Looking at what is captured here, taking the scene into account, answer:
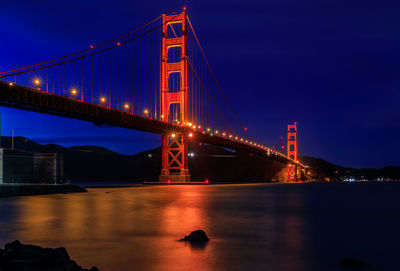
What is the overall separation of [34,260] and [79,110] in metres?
37.1

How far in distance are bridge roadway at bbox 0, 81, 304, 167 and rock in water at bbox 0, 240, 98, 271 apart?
30632mm

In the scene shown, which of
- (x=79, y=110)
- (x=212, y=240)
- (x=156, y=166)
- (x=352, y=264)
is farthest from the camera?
(x=156, y=166)

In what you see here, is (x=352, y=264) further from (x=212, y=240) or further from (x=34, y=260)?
(x=34, y=260)

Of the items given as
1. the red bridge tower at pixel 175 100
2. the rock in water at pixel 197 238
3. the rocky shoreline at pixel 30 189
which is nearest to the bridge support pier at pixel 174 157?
the red bridge tower at pixel 175 100

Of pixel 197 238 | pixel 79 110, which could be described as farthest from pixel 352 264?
pixel 79 110

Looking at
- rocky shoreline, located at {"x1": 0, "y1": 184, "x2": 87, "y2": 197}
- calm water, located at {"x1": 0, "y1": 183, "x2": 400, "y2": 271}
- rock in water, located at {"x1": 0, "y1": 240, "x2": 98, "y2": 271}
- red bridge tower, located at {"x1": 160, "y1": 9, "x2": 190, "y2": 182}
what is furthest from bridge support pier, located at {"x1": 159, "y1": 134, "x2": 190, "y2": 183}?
rock in water, located at {"x1": 0, "y1": 240, "x2": 98, "y2": 271}

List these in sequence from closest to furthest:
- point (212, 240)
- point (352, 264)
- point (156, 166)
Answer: point (352, 264)
point (212, 240)
point (156, 166)

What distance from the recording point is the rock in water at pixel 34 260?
6.09 meters

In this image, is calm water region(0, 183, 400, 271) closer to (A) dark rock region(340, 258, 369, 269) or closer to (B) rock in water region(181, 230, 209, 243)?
A: (A) dark rock region(340, 258, 369, 269)

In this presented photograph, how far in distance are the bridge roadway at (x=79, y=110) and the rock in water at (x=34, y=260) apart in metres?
30.6

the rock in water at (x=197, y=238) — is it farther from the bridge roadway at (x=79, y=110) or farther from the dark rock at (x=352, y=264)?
the bridge roadway at (x=79, y=110)

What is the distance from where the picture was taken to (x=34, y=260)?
646cm

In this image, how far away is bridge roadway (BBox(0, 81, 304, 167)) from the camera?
35750 millimetres

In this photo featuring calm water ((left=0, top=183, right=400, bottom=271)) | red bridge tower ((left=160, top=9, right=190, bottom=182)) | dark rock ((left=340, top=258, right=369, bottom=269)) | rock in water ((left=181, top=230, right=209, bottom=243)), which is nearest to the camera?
dark rock ((left=340, top=258, right=369, bottom=269))
